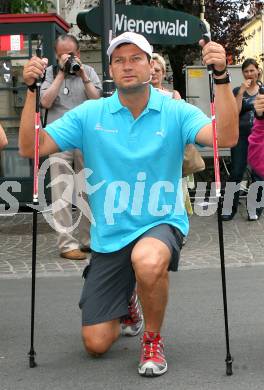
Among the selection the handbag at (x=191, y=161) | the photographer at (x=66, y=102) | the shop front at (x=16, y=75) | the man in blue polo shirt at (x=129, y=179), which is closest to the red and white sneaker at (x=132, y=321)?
the man in blue polo shirt at (x=129, y=179)

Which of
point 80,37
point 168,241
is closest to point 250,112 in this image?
point 168,241

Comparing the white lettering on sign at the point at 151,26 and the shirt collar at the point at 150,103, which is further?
the white lettering on sign at the point at 151,26

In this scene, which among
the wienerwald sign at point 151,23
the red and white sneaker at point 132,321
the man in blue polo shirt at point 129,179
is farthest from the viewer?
the wienerwald sign at point 151,23

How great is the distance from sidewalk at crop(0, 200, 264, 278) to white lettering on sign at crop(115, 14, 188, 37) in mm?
2435

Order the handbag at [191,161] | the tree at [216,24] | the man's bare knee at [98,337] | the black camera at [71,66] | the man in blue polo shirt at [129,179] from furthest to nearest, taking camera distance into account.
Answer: the tree at [216,24] < the black camera at [71,66] < the handbag at [191,161] < the man's bare knee at [98,337] < the man in blue polo shirt at [129,179]

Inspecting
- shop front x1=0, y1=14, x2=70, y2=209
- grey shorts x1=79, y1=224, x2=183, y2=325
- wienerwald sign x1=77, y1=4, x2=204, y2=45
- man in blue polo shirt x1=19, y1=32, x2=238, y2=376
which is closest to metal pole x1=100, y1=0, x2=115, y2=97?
wienerwald sign x1=77, y1=4, x2=204, y2=45

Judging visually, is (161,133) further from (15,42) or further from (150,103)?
(15,42)

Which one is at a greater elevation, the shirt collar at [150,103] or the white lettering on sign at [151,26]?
the white lettering on sign at [151,26]

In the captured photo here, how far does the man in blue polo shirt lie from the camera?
14.3 feet

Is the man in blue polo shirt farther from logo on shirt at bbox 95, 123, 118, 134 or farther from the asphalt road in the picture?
the asphalt road

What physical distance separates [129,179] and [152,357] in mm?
1037

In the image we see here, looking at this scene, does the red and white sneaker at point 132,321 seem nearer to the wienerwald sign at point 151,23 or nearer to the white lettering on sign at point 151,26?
the wienerwald sign at point 151,23

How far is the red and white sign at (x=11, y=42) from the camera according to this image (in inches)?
417

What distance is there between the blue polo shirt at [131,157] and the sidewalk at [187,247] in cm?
280
